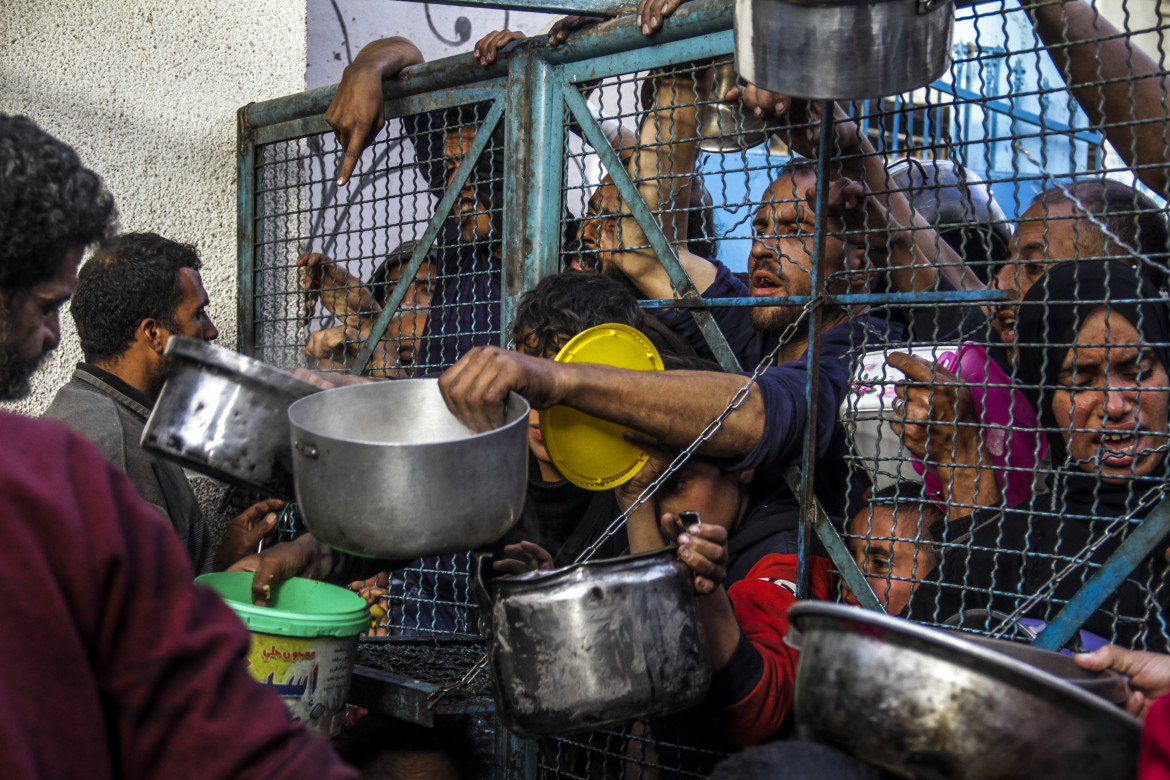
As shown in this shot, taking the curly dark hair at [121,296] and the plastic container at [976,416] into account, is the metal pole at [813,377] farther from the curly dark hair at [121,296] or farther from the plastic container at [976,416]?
the curly dark hair at [121,296]

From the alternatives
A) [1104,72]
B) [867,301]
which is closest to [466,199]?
[867,301]

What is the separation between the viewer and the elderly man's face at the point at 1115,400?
6.12ft

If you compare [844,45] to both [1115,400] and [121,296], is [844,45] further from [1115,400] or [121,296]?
[121,296]

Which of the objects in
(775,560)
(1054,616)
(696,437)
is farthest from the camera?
(775,560)

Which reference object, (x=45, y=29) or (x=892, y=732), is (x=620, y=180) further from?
(x=45, y=29)

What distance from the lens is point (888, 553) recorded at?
242 centimetres

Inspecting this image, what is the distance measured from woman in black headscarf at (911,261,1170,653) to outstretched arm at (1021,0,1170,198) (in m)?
0.25

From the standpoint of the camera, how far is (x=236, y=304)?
3.52m

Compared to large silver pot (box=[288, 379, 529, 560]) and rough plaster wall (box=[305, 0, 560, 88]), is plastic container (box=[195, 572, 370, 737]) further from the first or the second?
rough plaster wall (box=[305, 0, 560, 88])

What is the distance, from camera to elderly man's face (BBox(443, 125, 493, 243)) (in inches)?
113

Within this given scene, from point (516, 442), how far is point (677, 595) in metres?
0.44

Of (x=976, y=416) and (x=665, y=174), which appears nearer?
(x=976, y=416)

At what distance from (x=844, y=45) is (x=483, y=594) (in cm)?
127

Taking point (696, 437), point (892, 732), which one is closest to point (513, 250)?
point (696, 437)
